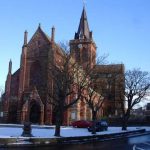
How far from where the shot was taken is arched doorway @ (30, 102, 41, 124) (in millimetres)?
66500

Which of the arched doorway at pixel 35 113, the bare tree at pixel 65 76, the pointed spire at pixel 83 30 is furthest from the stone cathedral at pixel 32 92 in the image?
the bare tree at pixel 65 76

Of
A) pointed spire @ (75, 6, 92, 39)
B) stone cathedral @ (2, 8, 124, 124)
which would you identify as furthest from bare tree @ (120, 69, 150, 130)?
pointed spire @ (75, 6, 92, 39)

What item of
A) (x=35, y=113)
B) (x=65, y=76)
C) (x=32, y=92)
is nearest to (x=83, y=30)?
(x=32, y=92)

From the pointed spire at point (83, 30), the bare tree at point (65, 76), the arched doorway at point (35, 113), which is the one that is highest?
the pointed spire at point (83, 30)

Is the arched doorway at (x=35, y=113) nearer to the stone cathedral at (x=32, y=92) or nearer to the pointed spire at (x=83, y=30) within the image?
the stone cathedral at (x=32, y=92)

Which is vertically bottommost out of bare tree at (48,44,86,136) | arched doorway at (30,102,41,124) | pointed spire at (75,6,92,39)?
arched doorway at (30,102,41,124)

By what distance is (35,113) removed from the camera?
67250 millimetres

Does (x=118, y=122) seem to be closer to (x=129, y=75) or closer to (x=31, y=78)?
(x=129, y=75)

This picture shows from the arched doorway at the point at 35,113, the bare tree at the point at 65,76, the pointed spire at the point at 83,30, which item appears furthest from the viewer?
the pointed spire at the point at 83,30

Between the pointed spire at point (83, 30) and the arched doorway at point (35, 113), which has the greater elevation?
the pointed spire at point (83, 30)

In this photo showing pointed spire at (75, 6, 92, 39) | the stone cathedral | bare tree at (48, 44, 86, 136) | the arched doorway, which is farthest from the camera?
pointed spire at (75, 6, 92, 39)

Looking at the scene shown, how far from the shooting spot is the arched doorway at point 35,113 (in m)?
66.5

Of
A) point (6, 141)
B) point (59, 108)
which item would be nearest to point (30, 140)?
point (6, 141)

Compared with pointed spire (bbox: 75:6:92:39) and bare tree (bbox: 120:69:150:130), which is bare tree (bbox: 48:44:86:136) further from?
pointed spire (bbox: 75:6:92:39)
